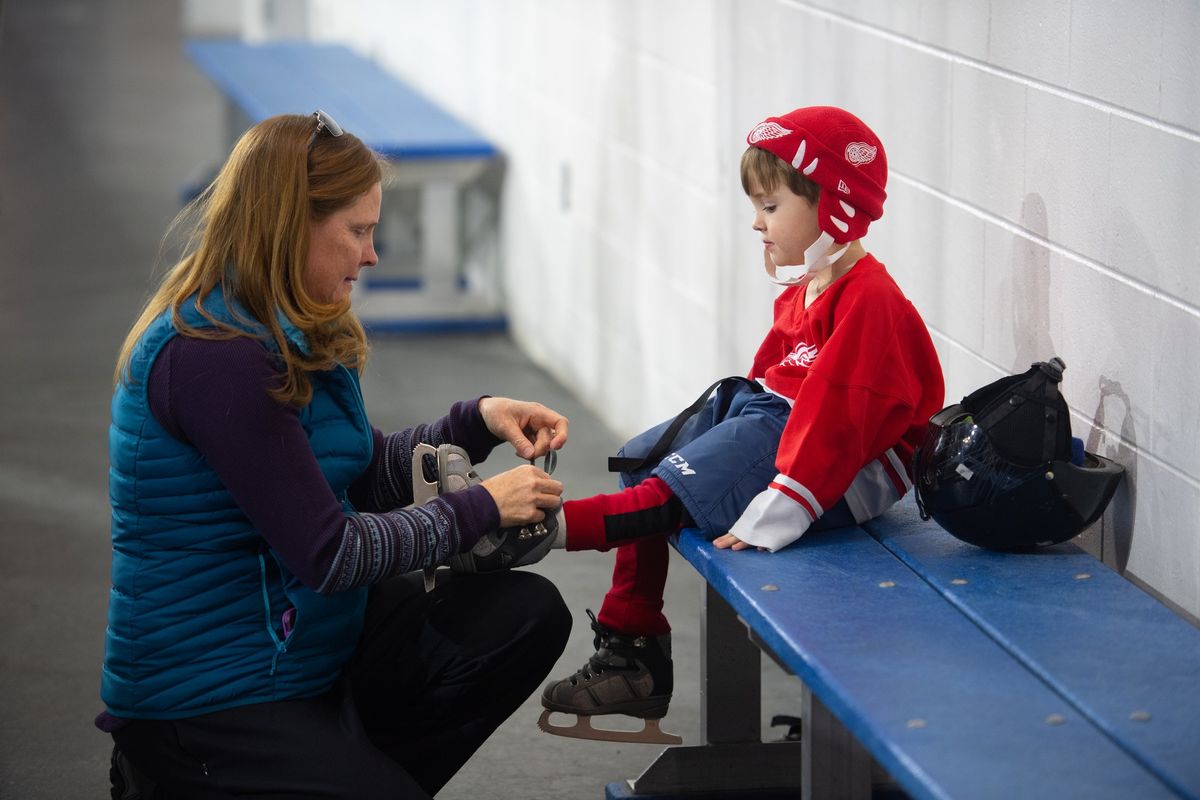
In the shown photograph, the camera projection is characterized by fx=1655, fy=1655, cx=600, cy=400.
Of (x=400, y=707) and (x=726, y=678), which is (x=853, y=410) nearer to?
(x=726, y=678)

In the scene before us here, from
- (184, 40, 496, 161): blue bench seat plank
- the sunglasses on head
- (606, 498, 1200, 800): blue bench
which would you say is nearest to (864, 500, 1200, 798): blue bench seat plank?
(606, 498, 1200, 800): blue bench

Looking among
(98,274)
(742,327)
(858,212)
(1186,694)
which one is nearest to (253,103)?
(98,274)

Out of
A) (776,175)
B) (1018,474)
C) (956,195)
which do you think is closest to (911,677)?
(1018,474)

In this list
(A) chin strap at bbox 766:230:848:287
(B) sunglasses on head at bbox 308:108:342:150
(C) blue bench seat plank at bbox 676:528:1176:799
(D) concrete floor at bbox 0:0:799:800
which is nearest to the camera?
(C) blue bench seat plank at bbox 676:528:1176:799

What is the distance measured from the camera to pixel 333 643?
7.72ft

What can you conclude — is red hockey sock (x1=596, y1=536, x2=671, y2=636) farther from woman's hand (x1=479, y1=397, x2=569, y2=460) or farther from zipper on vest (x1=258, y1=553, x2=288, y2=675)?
zipper on vest (x1=258, y1=553, x2=288, y2=675)

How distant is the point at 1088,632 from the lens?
6.76ft

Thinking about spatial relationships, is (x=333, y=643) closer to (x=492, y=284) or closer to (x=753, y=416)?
(x=753, y=416)

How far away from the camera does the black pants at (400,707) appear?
2.23 metres

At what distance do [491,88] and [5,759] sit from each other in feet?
13.2

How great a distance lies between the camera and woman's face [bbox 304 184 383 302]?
2.28 m

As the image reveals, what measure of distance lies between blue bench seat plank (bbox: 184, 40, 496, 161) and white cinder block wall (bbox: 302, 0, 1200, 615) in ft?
2.66

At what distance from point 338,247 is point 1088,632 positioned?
3.65 feet

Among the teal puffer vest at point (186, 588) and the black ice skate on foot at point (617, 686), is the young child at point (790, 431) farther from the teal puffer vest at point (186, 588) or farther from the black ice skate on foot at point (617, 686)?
the teal puffer vest at point (186, 588)
